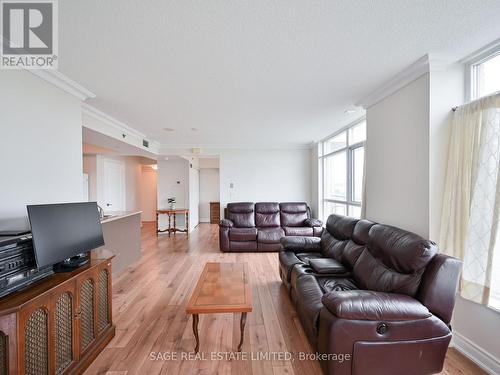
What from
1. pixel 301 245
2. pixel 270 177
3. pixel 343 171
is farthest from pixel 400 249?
pixel 270 177

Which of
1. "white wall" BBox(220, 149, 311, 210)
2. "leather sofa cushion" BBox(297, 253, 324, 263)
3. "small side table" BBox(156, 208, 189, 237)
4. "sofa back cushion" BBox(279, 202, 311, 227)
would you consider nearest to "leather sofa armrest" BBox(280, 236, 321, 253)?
"leather sofa cushion" BBox(297, 253, 324, 263)

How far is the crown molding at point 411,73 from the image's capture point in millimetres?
1882

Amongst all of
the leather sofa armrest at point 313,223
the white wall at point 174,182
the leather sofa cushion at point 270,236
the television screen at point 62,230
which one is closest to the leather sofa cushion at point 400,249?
the television screen at point 62,230

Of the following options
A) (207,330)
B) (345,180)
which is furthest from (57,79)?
(345,180)

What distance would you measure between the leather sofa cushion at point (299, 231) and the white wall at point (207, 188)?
4.55m

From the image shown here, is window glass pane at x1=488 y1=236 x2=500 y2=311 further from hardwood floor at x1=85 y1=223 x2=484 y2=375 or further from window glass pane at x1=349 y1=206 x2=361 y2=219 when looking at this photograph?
window glass pane at x1=349 y1=206 x2=361 y2=219

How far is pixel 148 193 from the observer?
8.22 m

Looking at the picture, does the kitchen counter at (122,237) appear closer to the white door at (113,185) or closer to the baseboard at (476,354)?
the white door at (113,185)

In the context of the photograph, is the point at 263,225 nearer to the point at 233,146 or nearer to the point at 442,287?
the point at 233,146

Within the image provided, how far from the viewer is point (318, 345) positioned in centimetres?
159

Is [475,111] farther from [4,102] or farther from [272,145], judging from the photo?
[272,145]

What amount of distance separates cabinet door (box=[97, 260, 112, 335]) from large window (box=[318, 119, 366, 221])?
3445 mm

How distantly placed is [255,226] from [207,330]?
3207mm

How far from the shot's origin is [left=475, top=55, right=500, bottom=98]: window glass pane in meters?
1.76
